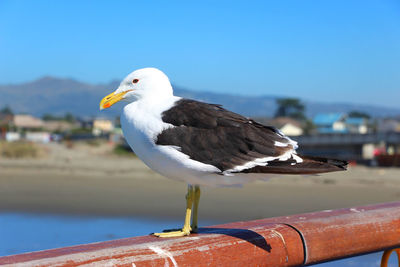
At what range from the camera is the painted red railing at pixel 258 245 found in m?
1.90

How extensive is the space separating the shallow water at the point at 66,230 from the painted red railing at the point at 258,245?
183 inches

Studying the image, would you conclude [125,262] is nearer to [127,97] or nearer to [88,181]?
[127,97]

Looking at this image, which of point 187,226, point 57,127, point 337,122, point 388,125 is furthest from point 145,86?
point 57,127

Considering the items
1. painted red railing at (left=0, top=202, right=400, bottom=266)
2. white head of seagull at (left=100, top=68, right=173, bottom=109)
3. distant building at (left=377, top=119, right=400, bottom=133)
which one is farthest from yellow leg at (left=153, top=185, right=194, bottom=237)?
distant building at (left=377, top=119, right=400, bottom=133)

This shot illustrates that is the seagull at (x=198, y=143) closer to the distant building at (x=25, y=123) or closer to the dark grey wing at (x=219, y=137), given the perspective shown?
the dark grey wing at (x=219, y=137)

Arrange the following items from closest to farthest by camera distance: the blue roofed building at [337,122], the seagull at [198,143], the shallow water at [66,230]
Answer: the seagull at [198,143]
the shallow water at [66,230]
the blue roofed building at [337,122]

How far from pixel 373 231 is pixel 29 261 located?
1.62 metres

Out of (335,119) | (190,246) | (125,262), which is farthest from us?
(335,119)

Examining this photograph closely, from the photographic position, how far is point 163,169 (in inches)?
100

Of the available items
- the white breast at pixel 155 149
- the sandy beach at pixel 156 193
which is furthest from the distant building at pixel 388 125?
the white breast at pixel 155 149

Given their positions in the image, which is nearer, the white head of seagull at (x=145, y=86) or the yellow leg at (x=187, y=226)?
the yellow leg at (x=187, y=226)

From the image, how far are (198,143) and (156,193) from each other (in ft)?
44.7

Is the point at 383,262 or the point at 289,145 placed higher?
the point at 289,145

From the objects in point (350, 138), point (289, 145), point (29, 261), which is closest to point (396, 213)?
point (289, 145)
